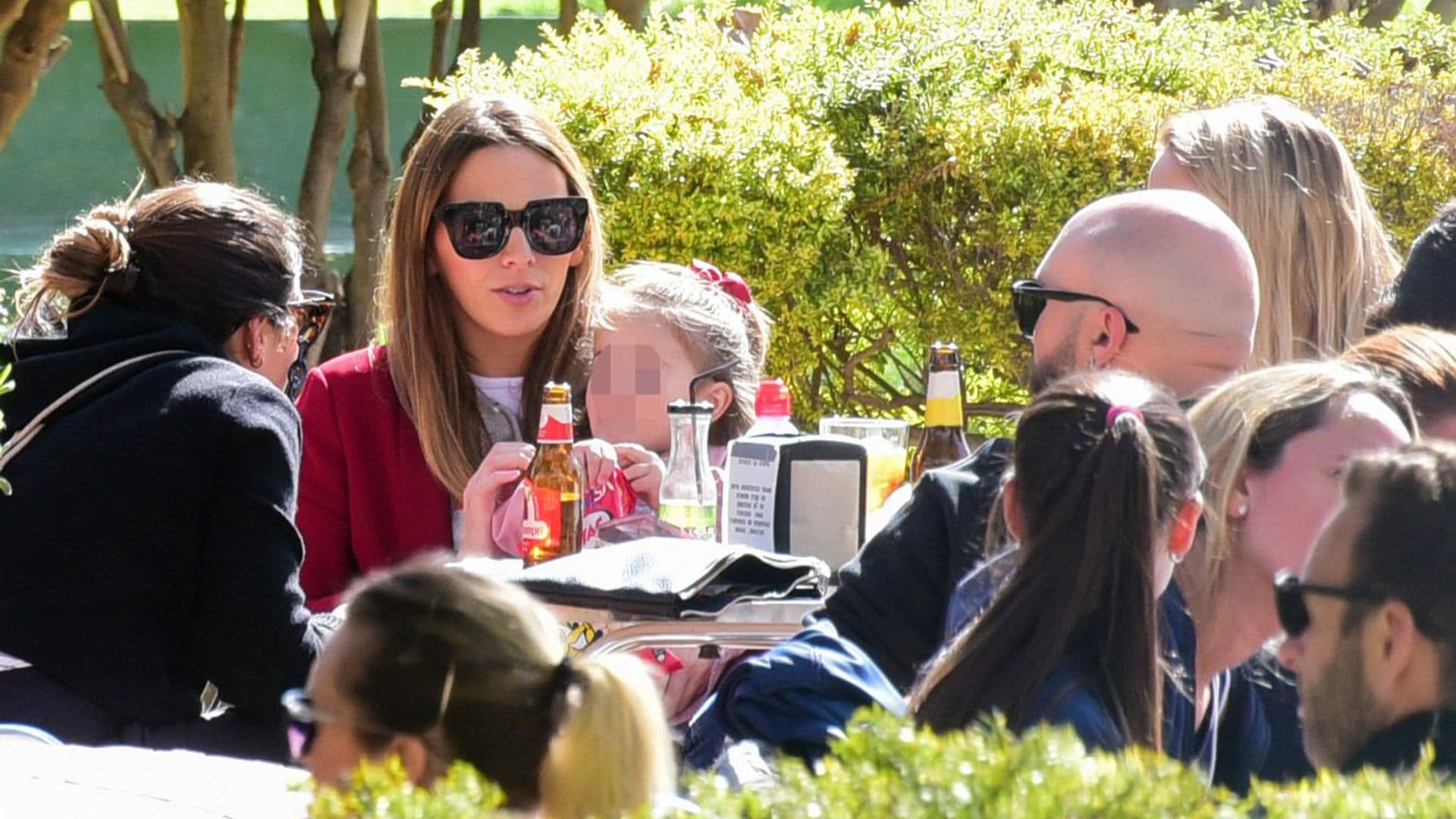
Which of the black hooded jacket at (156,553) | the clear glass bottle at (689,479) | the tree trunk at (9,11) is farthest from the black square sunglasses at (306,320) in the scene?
the tree trunk at (9,11)

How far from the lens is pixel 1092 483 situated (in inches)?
90.4

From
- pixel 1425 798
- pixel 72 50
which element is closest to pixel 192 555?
pixel 1425 798

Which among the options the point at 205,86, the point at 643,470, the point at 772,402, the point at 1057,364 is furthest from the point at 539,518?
the point at 205,86

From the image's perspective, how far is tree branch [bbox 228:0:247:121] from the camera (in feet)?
37.3

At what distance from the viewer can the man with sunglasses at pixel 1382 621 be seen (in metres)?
2.17

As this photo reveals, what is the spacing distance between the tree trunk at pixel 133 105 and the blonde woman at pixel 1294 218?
7367 mm

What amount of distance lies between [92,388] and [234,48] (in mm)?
8893

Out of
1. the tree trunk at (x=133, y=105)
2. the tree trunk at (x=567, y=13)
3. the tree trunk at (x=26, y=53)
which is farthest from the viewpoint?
the tree trunk at (x=567, y=13)

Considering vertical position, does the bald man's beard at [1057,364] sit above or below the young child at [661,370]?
above

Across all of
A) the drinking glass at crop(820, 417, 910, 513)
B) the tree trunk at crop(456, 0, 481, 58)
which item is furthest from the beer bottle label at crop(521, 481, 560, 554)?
the tree trunk at crop(456, 0, 481, 58)

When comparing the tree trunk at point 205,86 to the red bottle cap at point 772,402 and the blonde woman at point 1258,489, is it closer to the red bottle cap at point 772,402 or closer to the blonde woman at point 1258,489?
the red bottle cap at point 772,402

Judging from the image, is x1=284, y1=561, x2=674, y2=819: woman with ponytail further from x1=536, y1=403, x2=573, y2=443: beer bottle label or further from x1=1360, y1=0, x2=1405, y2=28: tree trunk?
x1=1360, y1=0, x2=1405, y2=28: tree trunk

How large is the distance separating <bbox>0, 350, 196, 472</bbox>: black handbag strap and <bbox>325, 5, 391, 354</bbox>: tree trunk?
7622 millimetres

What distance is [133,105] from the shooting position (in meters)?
10.3
